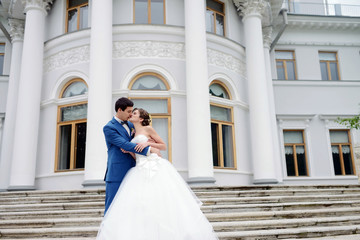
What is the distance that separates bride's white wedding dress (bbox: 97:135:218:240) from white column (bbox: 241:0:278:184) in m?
8.98

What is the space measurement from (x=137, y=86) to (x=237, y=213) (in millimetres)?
6519

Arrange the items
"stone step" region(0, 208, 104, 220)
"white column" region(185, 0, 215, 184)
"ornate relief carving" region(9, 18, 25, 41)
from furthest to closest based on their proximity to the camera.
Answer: "ornate relief carving" region(9, 18, 25, 41) → "white column" region(185, 0, 215, 184) → "stone step" region(0, 208, 104, 220)

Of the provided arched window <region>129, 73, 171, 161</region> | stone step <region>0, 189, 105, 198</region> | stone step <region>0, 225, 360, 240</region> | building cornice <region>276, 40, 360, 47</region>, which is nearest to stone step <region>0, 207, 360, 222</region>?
stone step <region>0, 225, 360, 240</region>

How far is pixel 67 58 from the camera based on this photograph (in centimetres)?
1245

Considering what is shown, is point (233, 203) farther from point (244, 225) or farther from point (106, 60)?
point (106, 60)

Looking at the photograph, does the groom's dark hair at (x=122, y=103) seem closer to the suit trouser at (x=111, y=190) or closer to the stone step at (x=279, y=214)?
the suit trouser at (x=111, y=190)

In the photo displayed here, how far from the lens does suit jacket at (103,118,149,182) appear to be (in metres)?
4.05

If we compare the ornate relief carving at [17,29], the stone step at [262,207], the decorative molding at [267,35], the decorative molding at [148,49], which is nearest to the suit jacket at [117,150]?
the stone step at [262,207]

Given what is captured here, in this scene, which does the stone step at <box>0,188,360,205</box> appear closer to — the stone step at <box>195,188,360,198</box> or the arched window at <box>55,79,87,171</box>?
the stone step at <box>195,188,360,198</box>

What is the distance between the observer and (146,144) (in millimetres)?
4152

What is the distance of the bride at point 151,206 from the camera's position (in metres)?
3.80

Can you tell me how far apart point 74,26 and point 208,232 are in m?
11.1

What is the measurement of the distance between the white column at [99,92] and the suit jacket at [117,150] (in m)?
6.30

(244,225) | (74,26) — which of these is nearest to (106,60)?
(74,26)
